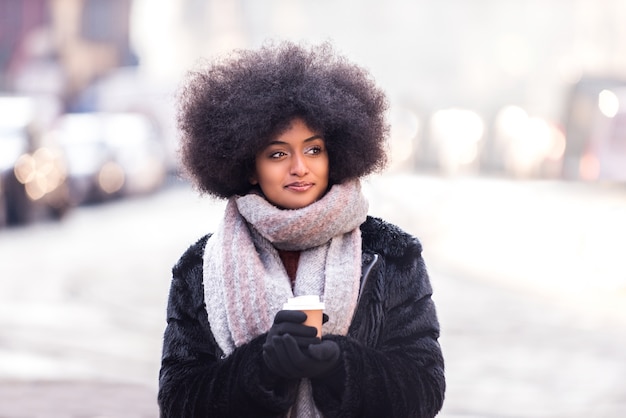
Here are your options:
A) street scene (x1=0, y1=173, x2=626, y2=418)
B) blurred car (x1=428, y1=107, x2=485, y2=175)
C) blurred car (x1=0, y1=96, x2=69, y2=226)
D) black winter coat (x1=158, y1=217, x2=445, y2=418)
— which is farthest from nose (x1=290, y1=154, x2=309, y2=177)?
blurred car (x1=428, y1=107, x2=485, y2=175)

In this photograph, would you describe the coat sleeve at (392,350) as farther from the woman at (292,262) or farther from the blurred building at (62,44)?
the blurred building at (62,44)

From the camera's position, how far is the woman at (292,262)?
9.91ft

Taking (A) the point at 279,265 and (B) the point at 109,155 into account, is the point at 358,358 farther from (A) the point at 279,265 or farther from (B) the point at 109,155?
(B) the point at 109,155

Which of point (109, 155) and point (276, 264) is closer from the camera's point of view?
point (276, 264)

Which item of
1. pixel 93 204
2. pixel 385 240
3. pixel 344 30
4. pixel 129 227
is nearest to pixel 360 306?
pixel 385 240

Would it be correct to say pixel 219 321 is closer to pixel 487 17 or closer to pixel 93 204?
pixel 93 204

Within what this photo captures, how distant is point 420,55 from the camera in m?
35.3

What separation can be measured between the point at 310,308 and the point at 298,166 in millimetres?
448

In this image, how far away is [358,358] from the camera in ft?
9.81

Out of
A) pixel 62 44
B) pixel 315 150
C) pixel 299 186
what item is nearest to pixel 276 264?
pixel 299 186

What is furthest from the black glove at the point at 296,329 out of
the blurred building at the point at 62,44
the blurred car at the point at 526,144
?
the blurred building at the point at 62,44

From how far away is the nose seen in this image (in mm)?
3109

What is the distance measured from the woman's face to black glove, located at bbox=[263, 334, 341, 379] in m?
0.44

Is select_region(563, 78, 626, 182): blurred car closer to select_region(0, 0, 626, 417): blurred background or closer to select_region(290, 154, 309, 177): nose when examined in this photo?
select_region(0, 0, 626, 417): blurred background
